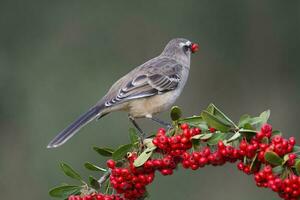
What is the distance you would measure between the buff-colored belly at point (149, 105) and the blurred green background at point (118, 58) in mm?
4755

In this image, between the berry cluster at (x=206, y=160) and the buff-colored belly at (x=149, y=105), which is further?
the buff-colored belly at (x=149, y=105)

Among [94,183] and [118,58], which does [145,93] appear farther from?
[118,58]

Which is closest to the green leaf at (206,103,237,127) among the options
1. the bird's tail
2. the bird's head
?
the bird's tail

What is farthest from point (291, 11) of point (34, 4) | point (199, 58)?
point (34, 4)

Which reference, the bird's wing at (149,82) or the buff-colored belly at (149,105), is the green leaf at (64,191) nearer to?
the bird's wing at (149,82)

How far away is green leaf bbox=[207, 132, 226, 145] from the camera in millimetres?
3357

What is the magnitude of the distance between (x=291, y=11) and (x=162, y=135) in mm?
8905

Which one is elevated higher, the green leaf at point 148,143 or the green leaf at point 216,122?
the green leaf at point 216,122

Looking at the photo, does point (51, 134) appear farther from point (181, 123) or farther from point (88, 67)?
point (181, 123)

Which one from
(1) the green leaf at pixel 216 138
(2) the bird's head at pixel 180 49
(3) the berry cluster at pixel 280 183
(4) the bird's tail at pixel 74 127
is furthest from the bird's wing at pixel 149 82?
(3) the berry cluster at pixel 280 183

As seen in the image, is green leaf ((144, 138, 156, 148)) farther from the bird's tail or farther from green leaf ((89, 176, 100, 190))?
the bird's tail

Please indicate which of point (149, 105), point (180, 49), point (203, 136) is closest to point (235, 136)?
point (203, 136)

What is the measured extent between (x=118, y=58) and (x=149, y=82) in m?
5.87

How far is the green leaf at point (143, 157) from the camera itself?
3.46 meters
